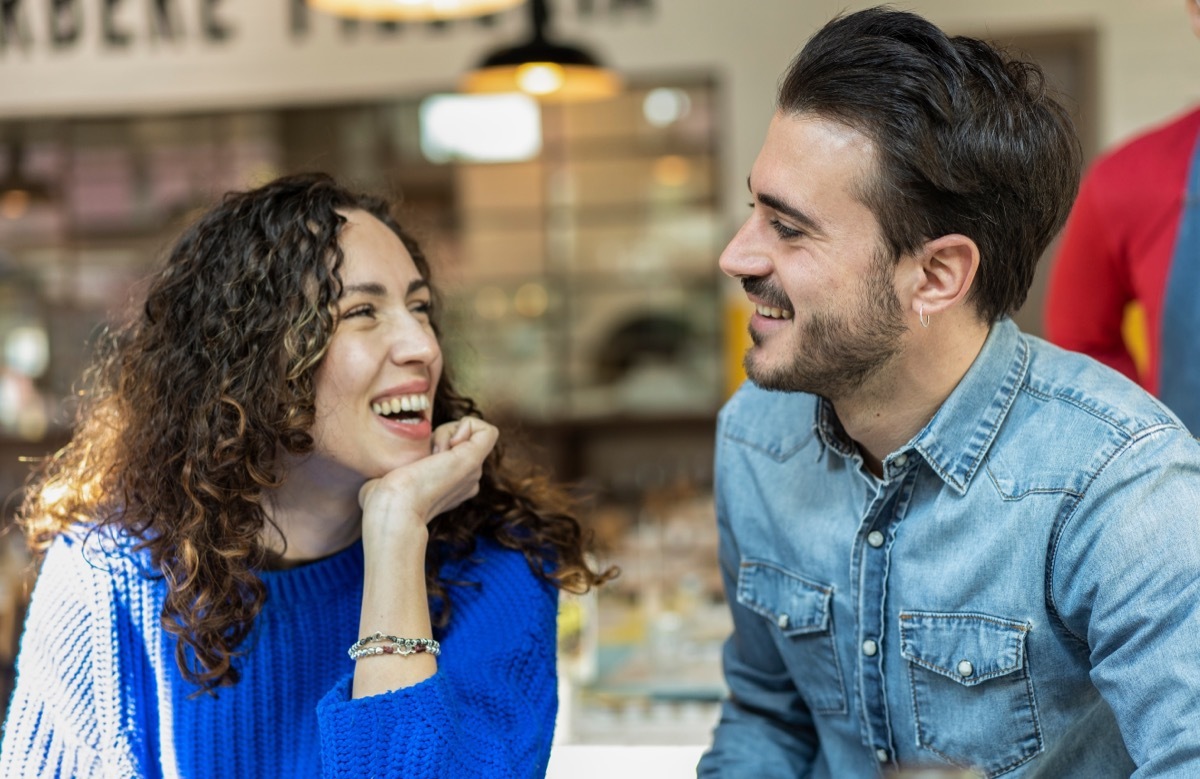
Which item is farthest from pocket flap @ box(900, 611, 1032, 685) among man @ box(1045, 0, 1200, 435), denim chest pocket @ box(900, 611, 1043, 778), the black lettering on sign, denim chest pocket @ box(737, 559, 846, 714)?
the black lettering on sign

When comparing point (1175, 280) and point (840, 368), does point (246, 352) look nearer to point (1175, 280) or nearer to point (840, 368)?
point (840, 368)

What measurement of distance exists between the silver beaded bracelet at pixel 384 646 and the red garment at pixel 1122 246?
1308 mm

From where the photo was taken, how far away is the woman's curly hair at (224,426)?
1.69m

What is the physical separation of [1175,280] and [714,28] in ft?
15.2

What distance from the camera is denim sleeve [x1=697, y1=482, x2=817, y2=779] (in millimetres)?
1710

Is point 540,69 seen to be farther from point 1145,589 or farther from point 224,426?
point 1145,589

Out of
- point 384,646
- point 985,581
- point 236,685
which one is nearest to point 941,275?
point 985,581

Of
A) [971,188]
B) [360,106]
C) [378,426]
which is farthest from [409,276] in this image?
[360,106]

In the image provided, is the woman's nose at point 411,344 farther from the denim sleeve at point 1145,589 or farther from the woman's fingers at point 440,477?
the denim sleeve at point 1145,589

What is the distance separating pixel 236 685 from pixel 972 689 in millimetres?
929

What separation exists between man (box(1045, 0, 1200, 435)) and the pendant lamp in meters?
2.05

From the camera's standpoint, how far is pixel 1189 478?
1.38 metres

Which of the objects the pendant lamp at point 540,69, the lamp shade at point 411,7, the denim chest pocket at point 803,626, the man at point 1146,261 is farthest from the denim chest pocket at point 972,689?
the pendant lamp at point 540,69

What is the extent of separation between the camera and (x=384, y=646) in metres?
1.58
